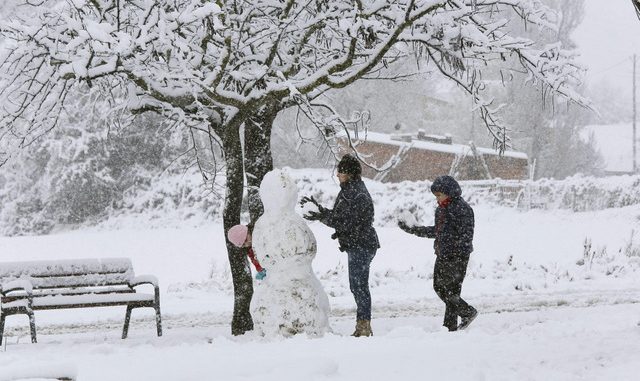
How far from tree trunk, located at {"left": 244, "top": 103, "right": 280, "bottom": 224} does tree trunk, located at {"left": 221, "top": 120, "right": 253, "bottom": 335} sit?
30cm

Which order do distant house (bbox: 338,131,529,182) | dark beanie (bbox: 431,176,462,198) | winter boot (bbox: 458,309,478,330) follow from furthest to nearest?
1. distant house (bbox: 338,131,529,182)
2. winter boot (bbox: 458,309,478,330)
3. dark beanie (bbox: 431,176,462,198)

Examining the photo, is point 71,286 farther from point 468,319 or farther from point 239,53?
point 468,319

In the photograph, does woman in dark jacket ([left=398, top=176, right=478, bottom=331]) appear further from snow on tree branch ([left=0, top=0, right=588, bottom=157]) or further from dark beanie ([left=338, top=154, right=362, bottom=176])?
snow on tree branch ([left=0, top=0, right=588, bottom=157])

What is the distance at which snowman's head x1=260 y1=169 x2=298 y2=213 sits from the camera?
20.4 feet

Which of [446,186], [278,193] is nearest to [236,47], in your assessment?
[278,193]

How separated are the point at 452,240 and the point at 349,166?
4.25 feet

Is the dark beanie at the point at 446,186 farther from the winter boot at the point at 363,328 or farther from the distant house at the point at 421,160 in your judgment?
the distant house at the point at 421,160

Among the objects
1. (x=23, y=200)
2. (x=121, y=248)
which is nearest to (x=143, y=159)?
(x=23, y=200)

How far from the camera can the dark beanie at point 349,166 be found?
7363 mm

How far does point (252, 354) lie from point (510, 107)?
1482 inches

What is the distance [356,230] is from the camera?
7.25 meters

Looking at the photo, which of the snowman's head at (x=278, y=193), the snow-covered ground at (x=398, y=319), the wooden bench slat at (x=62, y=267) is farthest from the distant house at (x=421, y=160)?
the snowman's head at (x=278, y=193)

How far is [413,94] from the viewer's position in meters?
48.1

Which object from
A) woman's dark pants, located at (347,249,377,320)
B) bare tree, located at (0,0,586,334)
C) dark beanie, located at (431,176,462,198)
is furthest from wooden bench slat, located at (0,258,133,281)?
dark beanie, located at (431,176,462,198)
